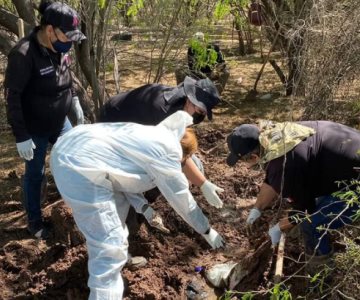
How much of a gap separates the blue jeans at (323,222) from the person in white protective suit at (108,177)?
88cm

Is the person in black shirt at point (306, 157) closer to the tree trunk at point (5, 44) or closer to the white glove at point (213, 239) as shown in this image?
the white glove at point (213, 239)

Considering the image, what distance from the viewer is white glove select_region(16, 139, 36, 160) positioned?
11.4ft

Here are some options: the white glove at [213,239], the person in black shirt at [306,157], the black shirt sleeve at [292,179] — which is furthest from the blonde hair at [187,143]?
the white glove at [213,239]

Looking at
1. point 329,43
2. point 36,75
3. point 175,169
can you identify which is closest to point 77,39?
point 36,75

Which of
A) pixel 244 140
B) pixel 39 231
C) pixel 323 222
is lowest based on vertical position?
pixel 39 231

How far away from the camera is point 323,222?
9.75ft

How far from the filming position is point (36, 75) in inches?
134

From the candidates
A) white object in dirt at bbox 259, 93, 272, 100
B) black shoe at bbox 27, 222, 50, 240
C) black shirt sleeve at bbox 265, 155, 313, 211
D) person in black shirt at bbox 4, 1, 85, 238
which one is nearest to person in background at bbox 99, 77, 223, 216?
person in black shirt at bbox 4, 1, 85, 238

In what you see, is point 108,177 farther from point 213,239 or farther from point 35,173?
point 35,173

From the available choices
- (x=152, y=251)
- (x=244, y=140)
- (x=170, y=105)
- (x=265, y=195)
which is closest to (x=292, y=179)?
(x=244, y=140)

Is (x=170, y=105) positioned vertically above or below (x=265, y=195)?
above

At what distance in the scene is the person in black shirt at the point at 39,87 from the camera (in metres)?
3.30

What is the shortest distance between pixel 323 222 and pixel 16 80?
2.24 metres

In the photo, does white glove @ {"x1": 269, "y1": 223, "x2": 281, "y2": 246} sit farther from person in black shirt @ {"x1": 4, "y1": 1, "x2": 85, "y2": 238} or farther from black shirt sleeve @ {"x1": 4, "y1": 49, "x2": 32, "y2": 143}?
black shirt sleeve @ {"x1": 4, "y1": 49, "x2": 32, "y2": 143}
